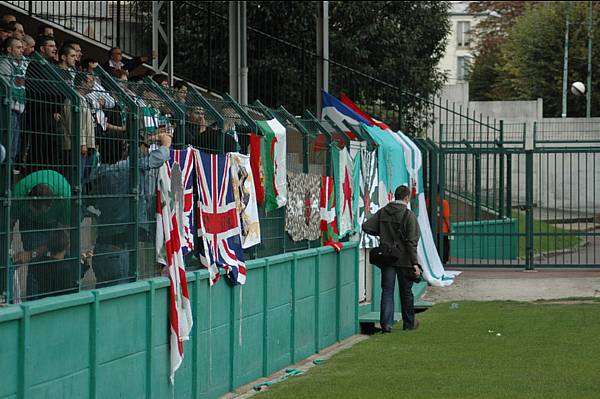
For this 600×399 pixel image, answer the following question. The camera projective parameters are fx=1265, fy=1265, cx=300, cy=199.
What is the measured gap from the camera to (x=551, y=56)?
220 feet

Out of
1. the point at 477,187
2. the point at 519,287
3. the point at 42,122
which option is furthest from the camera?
the point at 477,187

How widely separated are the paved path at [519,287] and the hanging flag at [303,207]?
5669 millimetres

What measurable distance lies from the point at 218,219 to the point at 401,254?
5.49 meters

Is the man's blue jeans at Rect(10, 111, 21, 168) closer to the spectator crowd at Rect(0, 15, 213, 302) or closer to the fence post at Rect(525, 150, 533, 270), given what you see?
the spectator crowd at Rect(0, 15, 213, 302)

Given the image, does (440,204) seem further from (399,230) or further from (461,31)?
(461,31)

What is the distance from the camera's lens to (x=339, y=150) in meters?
16.8

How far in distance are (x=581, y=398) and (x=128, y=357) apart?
3.83m

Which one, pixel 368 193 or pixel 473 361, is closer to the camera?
pixel 473 361

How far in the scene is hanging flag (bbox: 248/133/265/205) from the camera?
1327 centimetres

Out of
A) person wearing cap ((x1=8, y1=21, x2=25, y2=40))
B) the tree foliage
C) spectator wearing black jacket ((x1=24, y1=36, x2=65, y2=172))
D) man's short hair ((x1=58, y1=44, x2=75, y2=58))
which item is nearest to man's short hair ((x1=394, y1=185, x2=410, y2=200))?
man's short hair ((x1=58, y1=44, x2=75, y2=58))

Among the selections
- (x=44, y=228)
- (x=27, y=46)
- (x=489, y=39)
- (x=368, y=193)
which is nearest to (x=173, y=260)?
(x=44, y=228)

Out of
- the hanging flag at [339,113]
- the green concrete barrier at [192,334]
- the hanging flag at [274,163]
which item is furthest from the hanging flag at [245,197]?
the hanging flag at [339,113]

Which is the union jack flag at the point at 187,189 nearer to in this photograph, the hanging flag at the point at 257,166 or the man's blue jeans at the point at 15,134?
the hanging flag at the point at 257,166

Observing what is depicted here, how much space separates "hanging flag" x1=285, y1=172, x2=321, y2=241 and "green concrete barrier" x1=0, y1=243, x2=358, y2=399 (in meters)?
0.28
